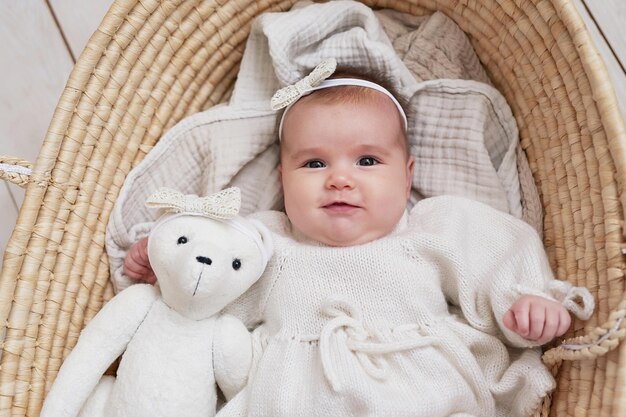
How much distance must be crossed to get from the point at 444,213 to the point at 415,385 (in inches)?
12.0

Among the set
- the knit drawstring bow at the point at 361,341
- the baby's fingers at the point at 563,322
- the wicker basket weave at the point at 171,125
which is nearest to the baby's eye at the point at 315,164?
the knit drawstring bow at the point at 361,341

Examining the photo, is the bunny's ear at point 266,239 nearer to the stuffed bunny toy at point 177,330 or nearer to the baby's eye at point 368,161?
the stuffed bunny toy at point 177,330

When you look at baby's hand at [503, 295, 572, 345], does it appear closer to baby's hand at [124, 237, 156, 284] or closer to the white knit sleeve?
the white knit sleeve

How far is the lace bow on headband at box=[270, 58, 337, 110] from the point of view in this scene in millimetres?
1132

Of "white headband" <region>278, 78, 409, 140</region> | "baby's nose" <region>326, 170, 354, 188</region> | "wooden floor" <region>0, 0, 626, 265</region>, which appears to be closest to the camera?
"baby's nose" <region>326, 170, 354, 188</region>

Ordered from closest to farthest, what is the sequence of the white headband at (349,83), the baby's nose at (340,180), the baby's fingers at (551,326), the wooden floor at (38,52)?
the baby's fingers at (551,326), the baby's nose at (340,180), the white headband at (349,83), the wooden floor at (38,52)

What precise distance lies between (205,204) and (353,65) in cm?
44

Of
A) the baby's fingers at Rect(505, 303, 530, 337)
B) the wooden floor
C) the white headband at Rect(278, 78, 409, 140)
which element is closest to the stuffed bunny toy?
the white headband at Rect(278, 78, 409, 140)

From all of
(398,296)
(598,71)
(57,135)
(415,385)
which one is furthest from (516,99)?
(57,135)

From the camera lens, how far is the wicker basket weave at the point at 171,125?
3.20ft

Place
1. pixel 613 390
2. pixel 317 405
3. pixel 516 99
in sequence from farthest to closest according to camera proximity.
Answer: pixel 516 99 < pixel 317 405 < pixel 613 390

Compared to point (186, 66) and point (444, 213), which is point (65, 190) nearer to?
point (186, 66)

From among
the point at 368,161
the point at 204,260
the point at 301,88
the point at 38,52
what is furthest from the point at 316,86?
the point at 38,52

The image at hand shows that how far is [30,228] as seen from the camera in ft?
3.62
